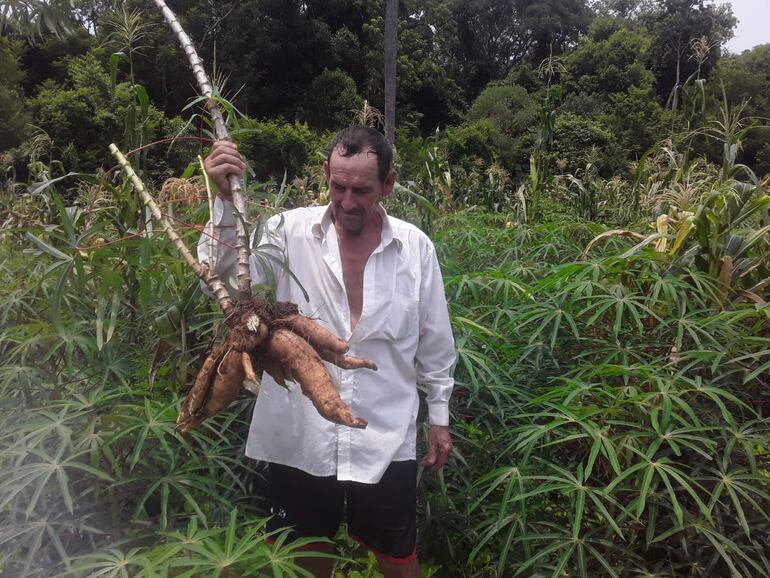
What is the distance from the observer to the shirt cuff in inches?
62.1

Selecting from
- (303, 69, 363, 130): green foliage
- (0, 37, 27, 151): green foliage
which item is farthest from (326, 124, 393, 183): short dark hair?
(303, 69, 363, 130): green foliage

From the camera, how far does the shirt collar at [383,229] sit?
151cm

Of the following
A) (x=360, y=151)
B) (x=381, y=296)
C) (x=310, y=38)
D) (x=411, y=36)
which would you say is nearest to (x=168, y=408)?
(x=381, y=296)

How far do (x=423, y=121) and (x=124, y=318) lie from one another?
59.4 feet

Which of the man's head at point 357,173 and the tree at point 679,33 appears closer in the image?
the man's head at point 357,173

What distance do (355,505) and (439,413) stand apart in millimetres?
315

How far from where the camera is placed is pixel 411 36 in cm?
1731

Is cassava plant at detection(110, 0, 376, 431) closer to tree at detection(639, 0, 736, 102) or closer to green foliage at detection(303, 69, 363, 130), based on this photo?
green foliage at detection(303, 69, 363, 130)

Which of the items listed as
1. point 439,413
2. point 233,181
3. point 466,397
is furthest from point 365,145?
point 466,397

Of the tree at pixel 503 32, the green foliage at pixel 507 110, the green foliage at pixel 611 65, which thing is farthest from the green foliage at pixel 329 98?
the tree at pixel 503 32

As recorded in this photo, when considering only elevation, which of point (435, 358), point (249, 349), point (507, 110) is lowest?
point (435, 358)

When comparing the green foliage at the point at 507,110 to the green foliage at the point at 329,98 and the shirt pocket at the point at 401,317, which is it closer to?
the green foliage at the point at 329,98

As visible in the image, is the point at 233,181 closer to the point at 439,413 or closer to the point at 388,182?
the point at 388,182

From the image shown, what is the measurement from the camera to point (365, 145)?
141 cm
